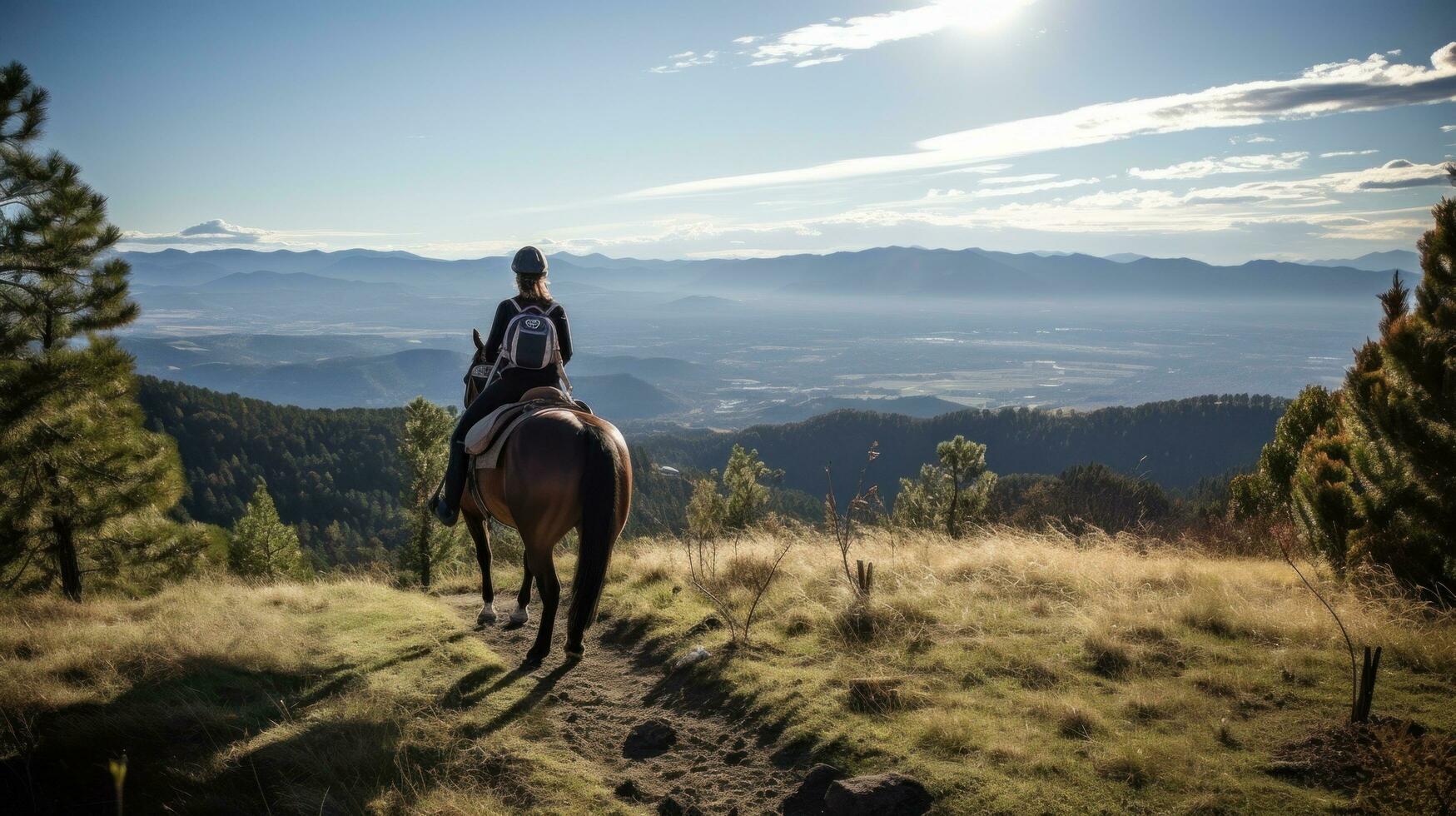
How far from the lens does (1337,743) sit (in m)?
3.91

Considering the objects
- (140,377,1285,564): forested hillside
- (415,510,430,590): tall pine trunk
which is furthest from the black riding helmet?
(140,377,1285,564): forested hillside

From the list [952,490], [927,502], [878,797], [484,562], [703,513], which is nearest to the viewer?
[878,797]

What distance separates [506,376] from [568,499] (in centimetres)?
177

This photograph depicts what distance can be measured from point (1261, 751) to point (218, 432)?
111677 mm

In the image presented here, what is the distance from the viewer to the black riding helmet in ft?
23.6

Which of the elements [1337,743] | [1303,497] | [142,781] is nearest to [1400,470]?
[1303,497]

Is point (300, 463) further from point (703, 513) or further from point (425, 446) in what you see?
point (703, 513)

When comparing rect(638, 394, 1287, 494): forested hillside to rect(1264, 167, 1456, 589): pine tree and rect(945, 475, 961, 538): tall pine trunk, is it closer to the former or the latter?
rect(945, 475, 961, 538): tall pine trunk

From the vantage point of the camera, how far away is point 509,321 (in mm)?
7133

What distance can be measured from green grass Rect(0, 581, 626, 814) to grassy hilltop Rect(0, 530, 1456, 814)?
21mm

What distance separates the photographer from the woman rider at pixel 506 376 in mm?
7039

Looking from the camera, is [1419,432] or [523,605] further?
[523,605]

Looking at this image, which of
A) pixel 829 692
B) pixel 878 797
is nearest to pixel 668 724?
pixel 829 692

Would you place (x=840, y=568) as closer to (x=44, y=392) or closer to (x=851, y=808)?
(x=851, y=808)
